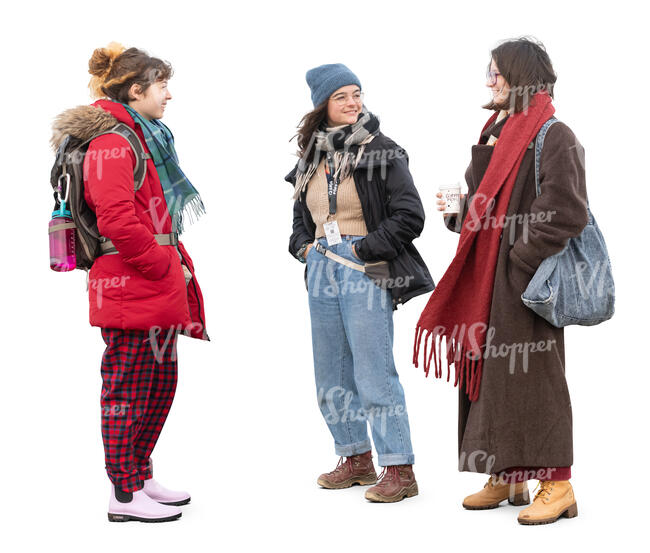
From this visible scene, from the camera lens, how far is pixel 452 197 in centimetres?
570

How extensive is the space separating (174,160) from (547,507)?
2.55 metres

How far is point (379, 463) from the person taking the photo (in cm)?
598

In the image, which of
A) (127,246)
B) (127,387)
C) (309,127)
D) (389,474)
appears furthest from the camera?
(309,127)

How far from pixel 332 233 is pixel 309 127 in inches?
24.1

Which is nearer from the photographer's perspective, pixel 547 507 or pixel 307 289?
pixel 547 507

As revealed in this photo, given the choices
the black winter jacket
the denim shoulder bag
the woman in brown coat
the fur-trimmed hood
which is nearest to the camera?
the denim shoulder bag

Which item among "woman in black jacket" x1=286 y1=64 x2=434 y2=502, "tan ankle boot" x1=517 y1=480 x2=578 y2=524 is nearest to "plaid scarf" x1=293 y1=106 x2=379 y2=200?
"woman in black jacket" x1=286 y1=64 x2=434 y2=502

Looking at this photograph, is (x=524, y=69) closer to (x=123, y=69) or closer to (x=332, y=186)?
(x=332, y=186)

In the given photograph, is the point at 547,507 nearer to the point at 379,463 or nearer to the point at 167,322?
the point at 379,463

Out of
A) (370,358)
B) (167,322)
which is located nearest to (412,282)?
(370,358)

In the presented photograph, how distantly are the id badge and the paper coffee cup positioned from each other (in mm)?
633

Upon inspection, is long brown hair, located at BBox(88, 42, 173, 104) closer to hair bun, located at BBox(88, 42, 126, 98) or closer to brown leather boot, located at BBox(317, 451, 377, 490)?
hair bun, located at BBox(88, 42, 126, 98)

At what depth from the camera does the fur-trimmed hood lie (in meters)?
5.51

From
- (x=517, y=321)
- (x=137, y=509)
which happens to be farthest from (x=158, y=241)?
(x=517, y=321)
